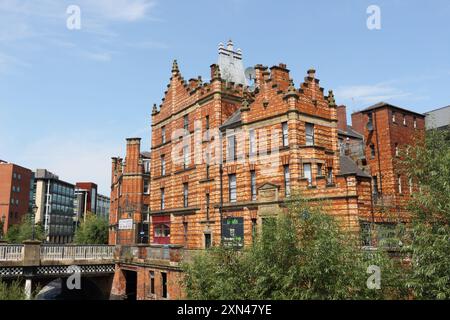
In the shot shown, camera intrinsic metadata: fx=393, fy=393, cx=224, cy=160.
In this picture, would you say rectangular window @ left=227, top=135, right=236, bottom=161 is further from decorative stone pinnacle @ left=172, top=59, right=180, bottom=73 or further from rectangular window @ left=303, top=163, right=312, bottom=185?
decorative stone pinnacle @ left=172, top=59, right=180, bottom=73

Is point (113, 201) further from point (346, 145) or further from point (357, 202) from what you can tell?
point (357, 202)

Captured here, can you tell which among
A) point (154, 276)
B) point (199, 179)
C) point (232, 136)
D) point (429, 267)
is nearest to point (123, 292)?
point (154, 276)

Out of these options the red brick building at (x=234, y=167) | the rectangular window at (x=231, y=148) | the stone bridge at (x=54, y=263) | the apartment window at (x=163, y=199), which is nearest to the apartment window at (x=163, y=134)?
the red brick building at (x=234, y=167)

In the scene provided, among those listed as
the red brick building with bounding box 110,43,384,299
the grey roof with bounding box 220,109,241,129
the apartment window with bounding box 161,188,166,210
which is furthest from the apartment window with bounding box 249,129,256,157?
the apartment window with bounding box 161,188,166,210

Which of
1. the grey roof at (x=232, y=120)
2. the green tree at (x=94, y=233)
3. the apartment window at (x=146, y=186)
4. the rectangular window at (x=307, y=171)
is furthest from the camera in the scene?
the green tree at (x=94, y=233)

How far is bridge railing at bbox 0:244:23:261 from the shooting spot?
29092 millimetres

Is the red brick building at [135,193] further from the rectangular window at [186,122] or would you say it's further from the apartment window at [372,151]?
the apartment window at [372,151]

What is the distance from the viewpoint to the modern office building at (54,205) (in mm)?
114525

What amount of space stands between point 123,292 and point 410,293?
2683 centimetres

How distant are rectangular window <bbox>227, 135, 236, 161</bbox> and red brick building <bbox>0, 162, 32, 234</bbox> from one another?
78.4 meters

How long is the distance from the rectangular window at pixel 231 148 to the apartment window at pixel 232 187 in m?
1.51

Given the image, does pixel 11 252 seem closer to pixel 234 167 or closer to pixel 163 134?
pixel 234 167

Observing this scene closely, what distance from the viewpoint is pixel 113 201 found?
63000 mm
